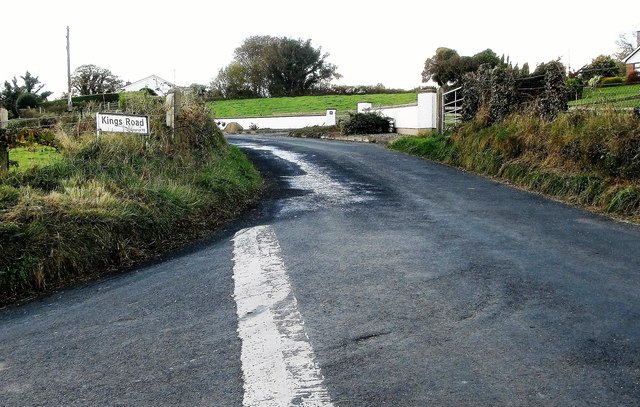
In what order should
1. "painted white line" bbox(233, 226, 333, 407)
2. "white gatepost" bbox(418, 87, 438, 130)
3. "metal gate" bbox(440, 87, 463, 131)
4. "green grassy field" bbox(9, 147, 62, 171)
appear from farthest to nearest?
"white gatepost" bbox(418, 87, 438, 130), "metal gate" bbox(440, 87, 463, 131), "green grassy field" bbox(9, 147, 62, 171), "painted white line" bbox(233, 226, 333, 407)

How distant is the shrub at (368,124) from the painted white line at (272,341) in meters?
27.5

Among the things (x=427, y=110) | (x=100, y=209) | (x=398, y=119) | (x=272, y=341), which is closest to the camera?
(x=272, y=341)

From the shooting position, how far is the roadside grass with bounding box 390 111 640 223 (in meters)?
10.8

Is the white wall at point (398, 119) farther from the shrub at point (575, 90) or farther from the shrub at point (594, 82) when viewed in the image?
the shrub at point (594, 82)

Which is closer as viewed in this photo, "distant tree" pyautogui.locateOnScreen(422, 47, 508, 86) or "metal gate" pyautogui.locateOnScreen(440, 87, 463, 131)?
"metal gate" pyautogui.locateOnScreen(440, 87, 463, 131)

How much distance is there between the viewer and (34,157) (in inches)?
458

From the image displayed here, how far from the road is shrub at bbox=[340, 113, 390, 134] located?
25.4 meters

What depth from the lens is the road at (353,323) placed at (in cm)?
404

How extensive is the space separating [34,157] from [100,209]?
429 centimetres

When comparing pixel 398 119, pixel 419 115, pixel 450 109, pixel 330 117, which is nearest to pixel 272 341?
pixel 450 109

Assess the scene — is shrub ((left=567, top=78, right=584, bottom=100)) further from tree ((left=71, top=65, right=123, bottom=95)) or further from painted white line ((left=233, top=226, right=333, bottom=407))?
tree ((left=71, top=65, right=123, bottom=95))

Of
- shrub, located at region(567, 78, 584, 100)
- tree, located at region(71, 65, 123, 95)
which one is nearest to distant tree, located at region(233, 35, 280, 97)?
tree, located at region(71, 65, 123, 95)

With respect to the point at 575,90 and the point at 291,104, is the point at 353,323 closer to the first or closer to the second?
the point at 575,90

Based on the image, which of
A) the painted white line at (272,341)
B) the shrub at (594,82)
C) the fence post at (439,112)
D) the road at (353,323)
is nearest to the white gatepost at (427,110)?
the fence post at (439,112)
